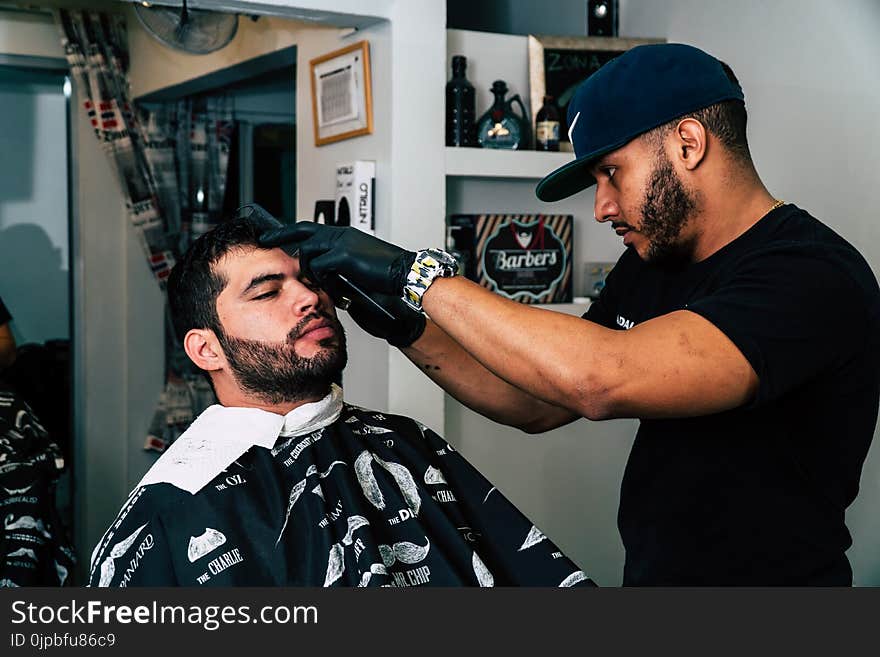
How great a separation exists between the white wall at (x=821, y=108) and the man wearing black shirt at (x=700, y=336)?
3.16ft

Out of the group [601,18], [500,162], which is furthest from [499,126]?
[601,18]

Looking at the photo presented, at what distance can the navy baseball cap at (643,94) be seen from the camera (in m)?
1.58

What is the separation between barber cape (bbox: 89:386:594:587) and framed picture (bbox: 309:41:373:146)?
1.09m

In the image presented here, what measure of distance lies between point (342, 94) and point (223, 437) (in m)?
1.39

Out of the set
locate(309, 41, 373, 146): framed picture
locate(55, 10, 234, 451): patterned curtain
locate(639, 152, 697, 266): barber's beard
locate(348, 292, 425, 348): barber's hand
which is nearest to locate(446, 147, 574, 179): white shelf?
locate(309, 41, 373, 146): framed picture

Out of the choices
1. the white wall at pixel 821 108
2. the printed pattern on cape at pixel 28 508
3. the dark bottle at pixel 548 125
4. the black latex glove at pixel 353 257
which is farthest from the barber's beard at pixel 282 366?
the white wall at pixel 821 108

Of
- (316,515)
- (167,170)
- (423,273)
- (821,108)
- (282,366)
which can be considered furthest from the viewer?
(167,170)

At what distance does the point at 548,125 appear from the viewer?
3.00m

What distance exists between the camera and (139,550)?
5.37ft

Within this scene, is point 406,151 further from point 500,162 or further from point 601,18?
point 601,18

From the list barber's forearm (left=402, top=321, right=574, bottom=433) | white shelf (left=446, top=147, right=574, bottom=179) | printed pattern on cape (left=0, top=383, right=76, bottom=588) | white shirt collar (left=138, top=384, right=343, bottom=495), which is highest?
white shelf (left=446, top=147, right=574, bottom=179)

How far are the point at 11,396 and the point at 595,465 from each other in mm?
1844

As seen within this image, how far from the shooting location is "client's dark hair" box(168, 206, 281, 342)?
6.37 ft

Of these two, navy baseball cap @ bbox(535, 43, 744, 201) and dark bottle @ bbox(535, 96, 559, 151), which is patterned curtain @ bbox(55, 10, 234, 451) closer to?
dark bottle @ bbox(535, 96, 559, 151)
